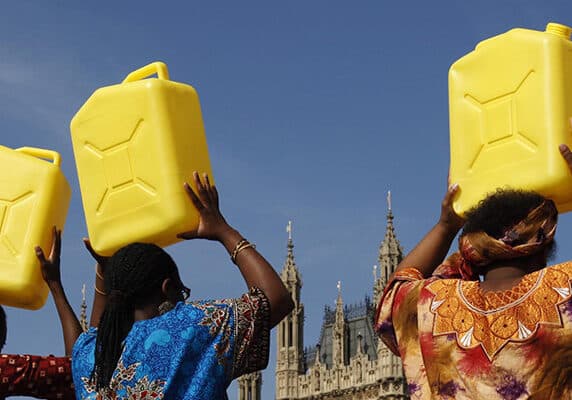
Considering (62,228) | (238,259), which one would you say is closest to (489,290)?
(238,259)

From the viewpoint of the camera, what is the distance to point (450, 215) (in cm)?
345

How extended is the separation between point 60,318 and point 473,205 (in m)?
1.55

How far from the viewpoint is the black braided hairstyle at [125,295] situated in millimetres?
3229

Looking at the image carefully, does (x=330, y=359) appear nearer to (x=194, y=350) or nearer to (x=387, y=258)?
(x=387, y=258)

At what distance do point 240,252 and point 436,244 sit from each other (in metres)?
0.62

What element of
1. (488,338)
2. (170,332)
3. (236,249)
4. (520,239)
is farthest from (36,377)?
(520,239)

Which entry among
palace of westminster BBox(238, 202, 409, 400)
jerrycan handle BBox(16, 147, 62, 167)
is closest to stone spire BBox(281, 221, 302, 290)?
palace of westminster BBox(238, 202, 409, 400)

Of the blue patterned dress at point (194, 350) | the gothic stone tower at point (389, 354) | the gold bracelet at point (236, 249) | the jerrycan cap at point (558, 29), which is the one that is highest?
the gothic stone tower at point (389, 354)

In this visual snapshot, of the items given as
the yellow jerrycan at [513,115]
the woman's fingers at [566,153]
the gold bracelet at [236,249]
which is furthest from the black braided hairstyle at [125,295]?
the woman's fingers at [566,153]

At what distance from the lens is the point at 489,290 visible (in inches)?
121

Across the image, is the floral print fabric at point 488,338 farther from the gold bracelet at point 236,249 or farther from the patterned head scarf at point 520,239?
the gold bracelet at point 236,249

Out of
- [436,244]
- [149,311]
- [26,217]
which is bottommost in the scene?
[149,311]

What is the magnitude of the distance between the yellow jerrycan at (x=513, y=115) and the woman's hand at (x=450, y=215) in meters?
0.02

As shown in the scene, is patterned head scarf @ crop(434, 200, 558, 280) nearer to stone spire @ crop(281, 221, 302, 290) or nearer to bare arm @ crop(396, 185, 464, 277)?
bare arm @ crop(396, 185, 464, 277)
